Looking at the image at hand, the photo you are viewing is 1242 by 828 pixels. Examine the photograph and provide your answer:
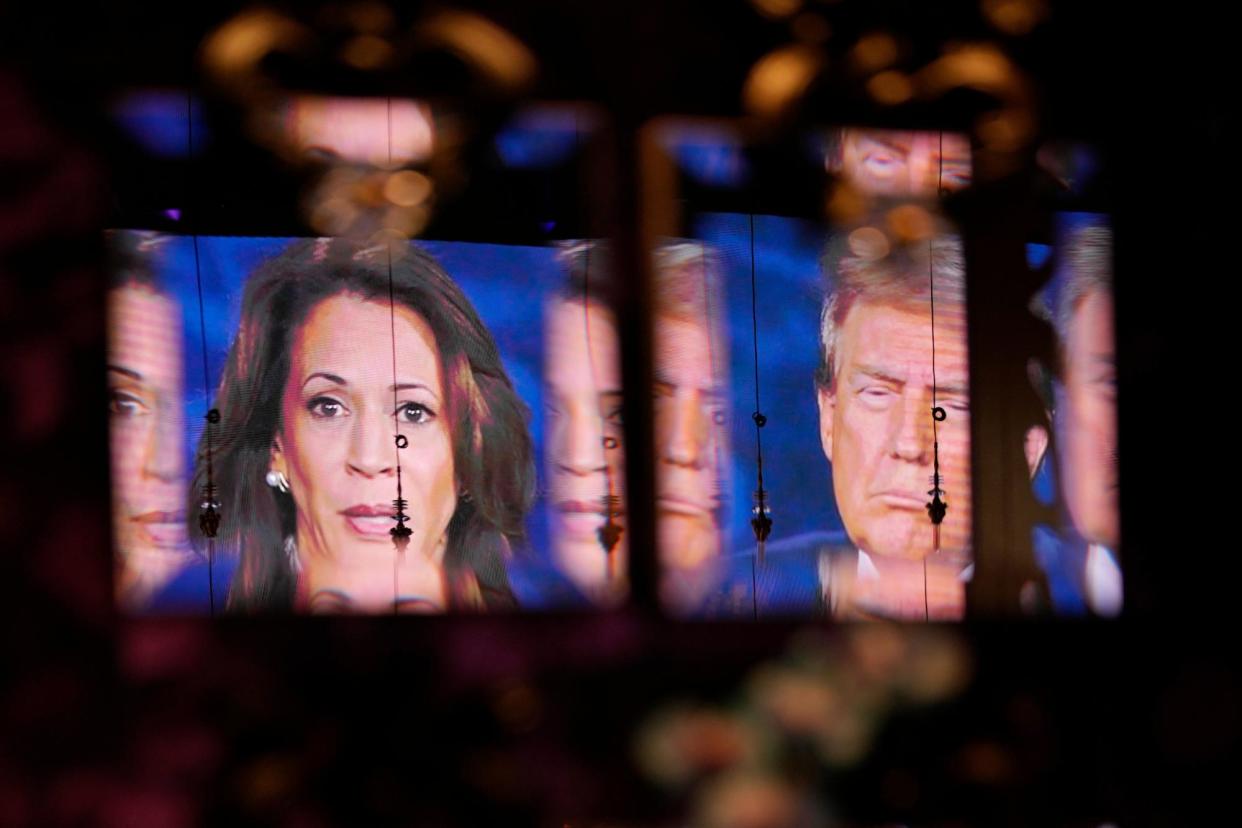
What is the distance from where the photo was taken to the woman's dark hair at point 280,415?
2.32m

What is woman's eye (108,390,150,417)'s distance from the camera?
7.47 ft

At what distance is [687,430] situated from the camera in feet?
8.07

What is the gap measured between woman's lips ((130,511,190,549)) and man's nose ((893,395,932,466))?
62.6 inches

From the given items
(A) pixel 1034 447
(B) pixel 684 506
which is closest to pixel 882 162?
(A) pixel 1034 447

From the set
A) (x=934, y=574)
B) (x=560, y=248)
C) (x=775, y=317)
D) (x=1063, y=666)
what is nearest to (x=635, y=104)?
(x=560, y=248)

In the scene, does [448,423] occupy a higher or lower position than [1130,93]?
lower

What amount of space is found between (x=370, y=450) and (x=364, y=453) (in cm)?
1

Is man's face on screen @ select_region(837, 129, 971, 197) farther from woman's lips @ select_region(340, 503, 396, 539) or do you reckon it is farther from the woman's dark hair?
woman's lips @ select_region(340, 503, 396, 539)

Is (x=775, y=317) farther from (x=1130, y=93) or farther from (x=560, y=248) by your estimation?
(x=1130, y=93)

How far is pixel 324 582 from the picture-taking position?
234 cm

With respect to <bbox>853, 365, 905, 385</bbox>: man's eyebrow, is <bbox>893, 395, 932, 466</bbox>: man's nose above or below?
below

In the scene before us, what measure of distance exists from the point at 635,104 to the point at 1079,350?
4.00ft

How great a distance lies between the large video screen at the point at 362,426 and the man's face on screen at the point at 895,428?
0.54 meters

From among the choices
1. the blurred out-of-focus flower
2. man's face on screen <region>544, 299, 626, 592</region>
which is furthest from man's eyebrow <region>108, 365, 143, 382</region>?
the blurred out-of-focus flower
